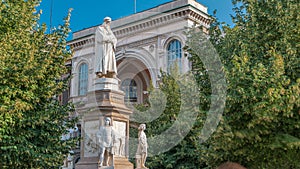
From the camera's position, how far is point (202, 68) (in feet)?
54.8

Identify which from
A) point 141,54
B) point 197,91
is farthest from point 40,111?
point 141,54

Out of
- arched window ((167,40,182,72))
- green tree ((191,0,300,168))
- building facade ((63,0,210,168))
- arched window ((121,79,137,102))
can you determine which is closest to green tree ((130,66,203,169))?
building facade ((63,0,210,168))

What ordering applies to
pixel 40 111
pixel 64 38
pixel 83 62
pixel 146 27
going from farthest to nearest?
pixel 83 62
pixel 146 27
pixel 64 38
pixel 40 111

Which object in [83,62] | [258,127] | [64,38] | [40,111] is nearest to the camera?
[258,127]

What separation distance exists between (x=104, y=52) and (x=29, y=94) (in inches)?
102

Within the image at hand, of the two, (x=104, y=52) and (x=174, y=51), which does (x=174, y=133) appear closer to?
(x=104, y=52)

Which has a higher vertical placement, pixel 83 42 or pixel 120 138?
pixel 83 42

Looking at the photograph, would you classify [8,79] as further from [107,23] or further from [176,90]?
[176,90]

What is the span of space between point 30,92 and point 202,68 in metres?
6.47

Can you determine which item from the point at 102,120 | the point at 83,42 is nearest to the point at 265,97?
the point at 102,120

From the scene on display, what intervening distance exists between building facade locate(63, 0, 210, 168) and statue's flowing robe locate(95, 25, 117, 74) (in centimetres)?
1452

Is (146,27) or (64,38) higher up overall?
(146,27)

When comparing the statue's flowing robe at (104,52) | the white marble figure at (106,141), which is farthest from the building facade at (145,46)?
the white marble figure at (106,141)

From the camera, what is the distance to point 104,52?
13844 millimetres
